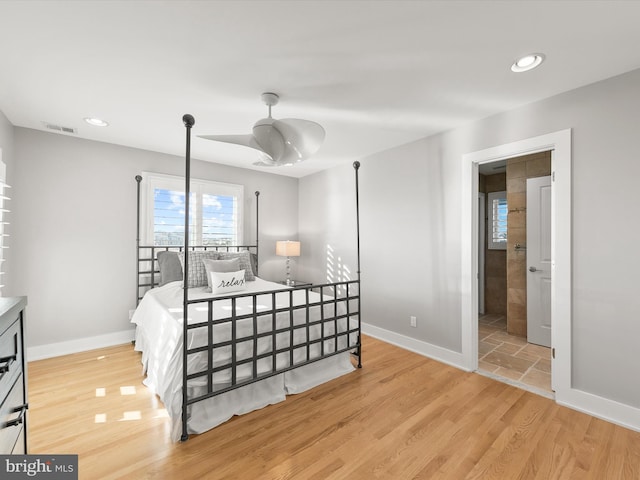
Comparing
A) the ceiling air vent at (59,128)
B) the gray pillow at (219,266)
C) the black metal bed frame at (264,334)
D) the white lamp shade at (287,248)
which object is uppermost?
the ceiling air vent at (59,128)

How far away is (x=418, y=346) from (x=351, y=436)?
1.75 metres

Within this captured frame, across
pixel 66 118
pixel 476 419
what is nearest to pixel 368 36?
pixel 476 419

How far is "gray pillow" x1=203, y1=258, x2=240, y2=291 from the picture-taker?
3270 millimetres

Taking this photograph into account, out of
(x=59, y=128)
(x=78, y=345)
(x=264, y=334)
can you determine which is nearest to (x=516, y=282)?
(x=264, y=334)

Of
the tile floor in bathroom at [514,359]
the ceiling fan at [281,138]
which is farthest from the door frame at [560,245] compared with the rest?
the ceiling fan at [281,138]

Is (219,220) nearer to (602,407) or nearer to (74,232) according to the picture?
(74,232)

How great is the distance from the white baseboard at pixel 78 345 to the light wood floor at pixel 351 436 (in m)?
0.61

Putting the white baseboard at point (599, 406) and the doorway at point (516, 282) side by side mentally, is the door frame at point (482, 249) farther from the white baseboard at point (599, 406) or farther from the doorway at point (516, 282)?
the white baseboard at point (599, 406)

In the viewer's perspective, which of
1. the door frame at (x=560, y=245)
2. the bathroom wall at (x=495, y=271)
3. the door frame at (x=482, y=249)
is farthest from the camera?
the door frame at (x=482, y=249)

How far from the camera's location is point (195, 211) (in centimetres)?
420

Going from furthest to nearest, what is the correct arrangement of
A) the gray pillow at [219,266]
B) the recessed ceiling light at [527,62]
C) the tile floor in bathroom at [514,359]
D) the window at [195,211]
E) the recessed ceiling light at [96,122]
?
the window at [195,211], the gray pillow at [219,266], the recessed ceiling light at [96,122], the tile floor in bathroom at [514,359], the recessed ceiling light at [527,62]

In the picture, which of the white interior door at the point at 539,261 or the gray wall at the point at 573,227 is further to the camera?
the white interior door at the point at 539,261

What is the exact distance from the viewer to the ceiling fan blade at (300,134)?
203cm

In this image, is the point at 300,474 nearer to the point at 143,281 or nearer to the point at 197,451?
the point at 197,451
